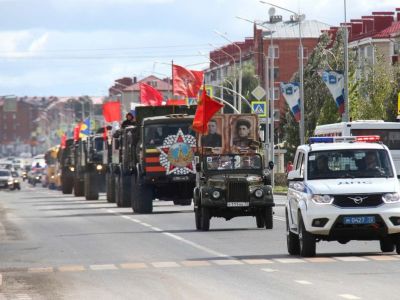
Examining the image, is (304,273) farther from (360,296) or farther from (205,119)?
(205,119)

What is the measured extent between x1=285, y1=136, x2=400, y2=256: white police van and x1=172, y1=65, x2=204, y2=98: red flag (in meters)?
58.4

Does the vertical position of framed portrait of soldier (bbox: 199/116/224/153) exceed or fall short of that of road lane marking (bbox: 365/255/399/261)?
it exceeds it

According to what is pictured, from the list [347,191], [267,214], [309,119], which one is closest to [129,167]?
[267,214]

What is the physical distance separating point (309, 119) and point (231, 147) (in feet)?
210

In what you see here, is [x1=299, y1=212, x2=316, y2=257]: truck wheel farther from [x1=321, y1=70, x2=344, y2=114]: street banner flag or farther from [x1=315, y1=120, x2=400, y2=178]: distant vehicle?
[x1=321, y1=70, x2=344, y2=114]: street banner flag

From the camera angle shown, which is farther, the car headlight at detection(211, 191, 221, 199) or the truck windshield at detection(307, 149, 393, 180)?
the car headlight at detection(211, 191, 221, 199)

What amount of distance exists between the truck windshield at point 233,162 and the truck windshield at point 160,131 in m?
10.6

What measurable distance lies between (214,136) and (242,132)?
2.68ft

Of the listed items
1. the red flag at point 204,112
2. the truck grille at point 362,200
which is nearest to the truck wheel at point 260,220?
the red flag at point 204,112

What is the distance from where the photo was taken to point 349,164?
23703 millimetres

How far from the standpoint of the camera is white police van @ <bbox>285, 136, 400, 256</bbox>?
891 inches

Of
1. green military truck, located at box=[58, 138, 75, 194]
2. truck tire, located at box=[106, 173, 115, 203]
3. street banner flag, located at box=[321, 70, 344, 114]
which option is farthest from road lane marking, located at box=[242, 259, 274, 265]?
green military truck, located at box=[58, 138, 75, 194]

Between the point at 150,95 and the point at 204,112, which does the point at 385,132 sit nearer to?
the point at 204,112

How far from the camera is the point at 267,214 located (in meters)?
33.9
